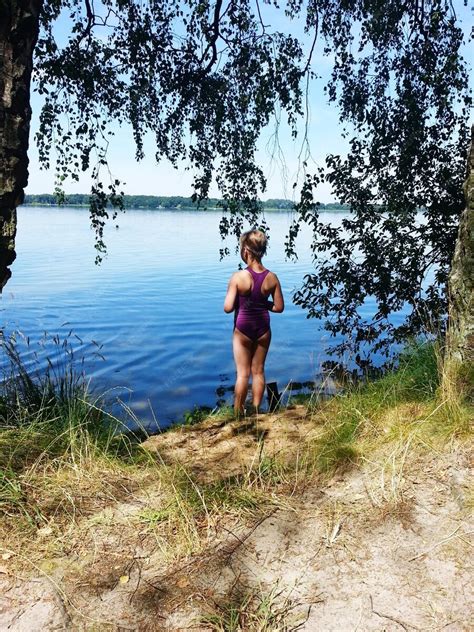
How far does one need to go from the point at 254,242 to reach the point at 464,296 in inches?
91.8

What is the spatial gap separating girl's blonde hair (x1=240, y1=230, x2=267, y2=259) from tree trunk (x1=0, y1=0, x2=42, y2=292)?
2472mm

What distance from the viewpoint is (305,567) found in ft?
9.09

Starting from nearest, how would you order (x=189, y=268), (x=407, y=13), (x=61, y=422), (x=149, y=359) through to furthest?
(x=61, y=422), (x=407, y=13), (x=149, y=359), (x=189, y=268)

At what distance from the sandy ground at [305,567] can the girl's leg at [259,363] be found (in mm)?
2576

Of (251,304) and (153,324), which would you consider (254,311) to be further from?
(153,324)

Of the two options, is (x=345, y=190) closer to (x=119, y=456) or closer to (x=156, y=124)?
(x=156, y=124)

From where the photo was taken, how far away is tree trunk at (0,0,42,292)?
11.9 feet

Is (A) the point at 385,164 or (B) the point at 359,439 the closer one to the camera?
(B) the point at 359,439

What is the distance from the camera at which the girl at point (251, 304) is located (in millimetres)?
5621

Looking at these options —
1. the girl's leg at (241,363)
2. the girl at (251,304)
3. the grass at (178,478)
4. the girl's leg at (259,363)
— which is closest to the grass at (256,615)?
A: the grass at (178,478)

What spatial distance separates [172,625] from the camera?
2.43 meters

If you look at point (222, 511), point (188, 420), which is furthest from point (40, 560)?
point (188, 420)

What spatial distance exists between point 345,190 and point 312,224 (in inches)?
29.1

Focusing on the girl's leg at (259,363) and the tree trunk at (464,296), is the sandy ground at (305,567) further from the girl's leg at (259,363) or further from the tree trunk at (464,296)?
the girl's leg at (259,363)
